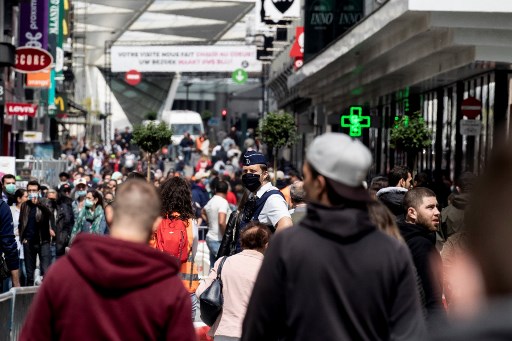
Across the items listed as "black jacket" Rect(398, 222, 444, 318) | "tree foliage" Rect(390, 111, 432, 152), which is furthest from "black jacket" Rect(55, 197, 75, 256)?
"black jacket" Rect(398, 222, 444, 318)

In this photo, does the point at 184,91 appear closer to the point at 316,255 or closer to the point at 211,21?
the point at 211,21

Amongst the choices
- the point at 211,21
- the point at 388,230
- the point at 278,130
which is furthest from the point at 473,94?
the point at 211,21

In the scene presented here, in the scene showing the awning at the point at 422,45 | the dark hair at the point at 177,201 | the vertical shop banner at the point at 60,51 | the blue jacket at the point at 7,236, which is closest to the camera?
the dark hair at the point at 177,201

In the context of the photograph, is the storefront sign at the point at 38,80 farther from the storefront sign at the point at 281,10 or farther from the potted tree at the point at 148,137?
the potted tree at the point at 148,137

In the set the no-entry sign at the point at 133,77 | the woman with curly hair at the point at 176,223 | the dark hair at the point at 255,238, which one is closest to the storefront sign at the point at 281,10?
the woman with curly hair at the point at 176,223

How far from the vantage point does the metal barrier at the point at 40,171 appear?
1112 inches

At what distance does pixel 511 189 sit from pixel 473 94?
2518 centimetres

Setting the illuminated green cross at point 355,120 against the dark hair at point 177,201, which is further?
the illuminated green cross at point 355,120

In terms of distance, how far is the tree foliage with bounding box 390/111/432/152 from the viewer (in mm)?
22734

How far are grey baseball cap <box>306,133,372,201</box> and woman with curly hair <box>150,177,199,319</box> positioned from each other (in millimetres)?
5412

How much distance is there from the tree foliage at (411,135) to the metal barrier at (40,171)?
8.80m

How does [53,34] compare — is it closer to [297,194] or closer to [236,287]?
[297,194]

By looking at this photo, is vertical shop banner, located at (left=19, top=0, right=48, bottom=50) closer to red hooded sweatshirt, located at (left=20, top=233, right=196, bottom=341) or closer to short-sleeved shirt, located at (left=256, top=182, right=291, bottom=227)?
short-sleeved shirt, located at (left=256, top=182, right=291, bottom=227)

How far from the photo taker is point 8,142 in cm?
4419
